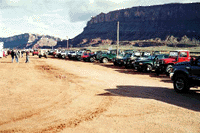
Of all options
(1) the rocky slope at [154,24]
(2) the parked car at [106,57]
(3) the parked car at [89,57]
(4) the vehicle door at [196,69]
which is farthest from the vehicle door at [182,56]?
(1) the rocky slope at [154,24]

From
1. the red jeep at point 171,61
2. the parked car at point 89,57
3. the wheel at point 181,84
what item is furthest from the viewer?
the parked car at point 89,57

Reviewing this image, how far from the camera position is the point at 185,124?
185 inches

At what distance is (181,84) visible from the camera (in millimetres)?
8172

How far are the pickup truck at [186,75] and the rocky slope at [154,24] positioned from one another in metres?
125

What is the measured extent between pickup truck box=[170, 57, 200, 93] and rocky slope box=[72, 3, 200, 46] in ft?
412

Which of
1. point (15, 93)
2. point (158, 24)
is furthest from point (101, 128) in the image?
point (158, 24)

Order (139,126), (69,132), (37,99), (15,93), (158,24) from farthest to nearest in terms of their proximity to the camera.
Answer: (158,24)
(15,93)
(37,99)
(139,126)
(69,132)

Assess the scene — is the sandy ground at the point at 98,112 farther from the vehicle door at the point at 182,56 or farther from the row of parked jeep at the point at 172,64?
the vehicle door at the point at 182,56

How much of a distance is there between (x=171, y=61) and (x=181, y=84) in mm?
6573

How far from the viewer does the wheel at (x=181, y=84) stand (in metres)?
7.95

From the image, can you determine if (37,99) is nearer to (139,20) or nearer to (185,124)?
(185,124)

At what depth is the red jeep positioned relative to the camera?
46.2 ft

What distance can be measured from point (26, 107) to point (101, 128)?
2.96 m

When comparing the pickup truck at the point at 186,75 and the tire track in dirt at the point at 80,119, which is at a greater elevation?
the pickup truck at the point at 186,75
